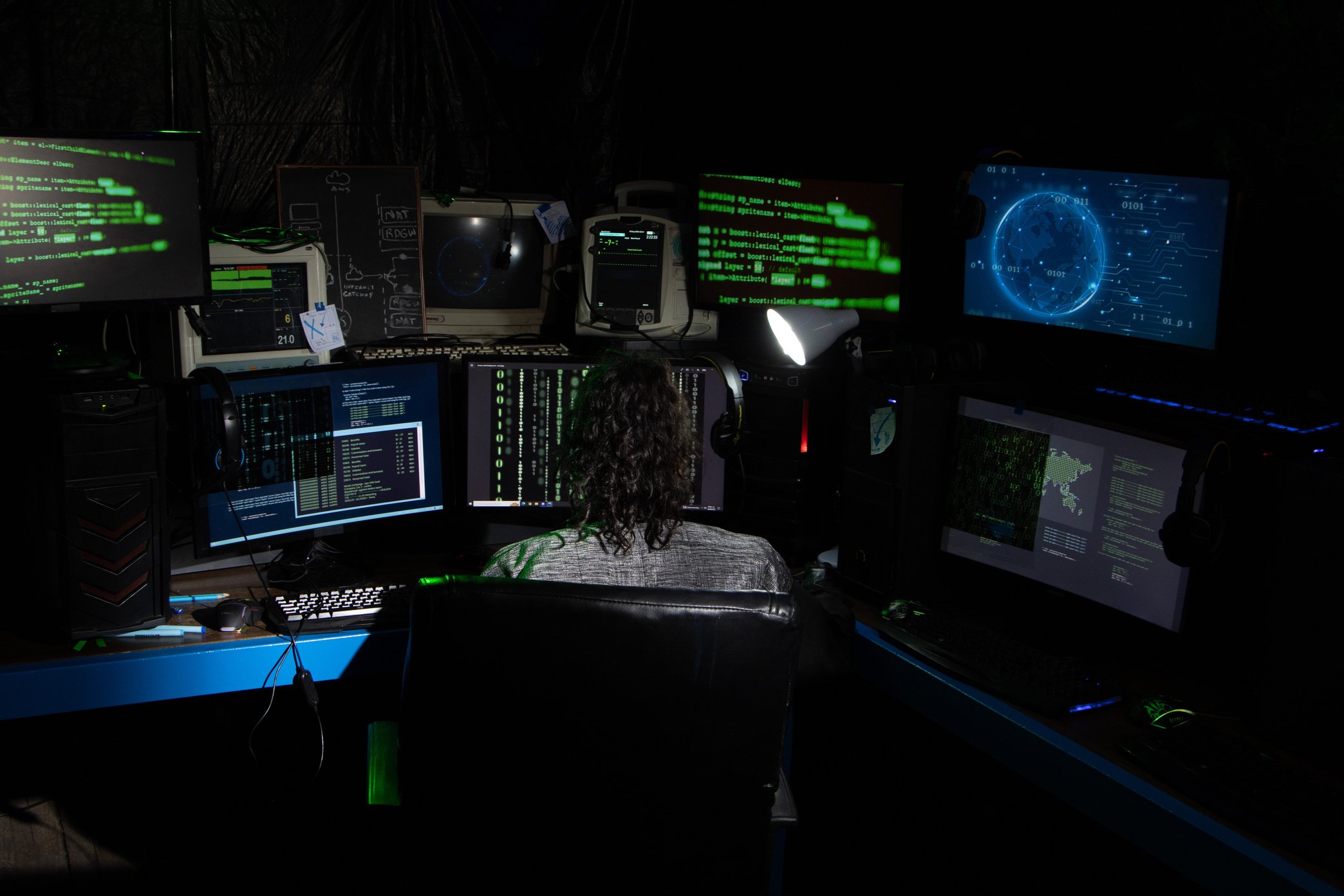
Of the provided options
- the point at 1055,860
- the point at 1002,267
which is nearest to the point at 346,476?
the point at 1002,267

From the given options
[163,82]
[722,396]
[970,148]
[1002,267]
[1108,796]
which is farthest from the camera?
[163,82]

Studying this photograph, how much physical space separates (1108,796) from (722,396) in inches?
44.8

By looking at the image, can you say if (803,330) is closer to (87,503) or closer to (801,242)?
(801,242)

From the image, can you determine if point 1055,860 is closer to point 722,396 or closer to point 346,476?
point 722,396

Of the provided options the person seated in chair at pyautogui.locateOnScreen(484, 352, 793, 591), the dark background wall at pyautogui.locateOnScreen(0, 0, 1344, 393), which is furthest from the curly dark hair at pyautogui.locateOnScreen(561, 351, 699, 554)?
the dark background wall at pyautogui.locateOnScreen(0, 0, 1344, 393)

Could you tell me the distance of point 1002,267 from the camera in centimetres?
211

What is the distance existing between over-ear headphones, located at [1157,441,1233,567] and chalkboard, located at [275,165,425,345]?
2148mm

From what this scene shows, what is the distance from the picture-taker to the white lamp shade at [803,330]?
224 centimetres

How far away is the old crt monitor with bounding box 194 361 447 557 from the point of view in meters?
2.02

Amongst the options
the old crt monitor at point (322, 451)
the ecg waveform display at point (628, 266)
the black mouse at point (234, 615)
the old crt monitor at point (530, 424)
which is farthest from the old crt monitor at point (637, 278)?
the black mouse at point (234, 615)

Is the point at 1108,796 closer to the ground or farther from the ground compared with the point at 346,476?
closer to the ground

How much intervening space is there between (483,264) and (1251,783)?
2.36m

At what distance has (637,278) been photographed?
9.07ft

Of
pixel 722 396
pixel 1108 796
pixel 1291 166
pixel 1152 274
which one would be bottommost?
pixel 1108 796
